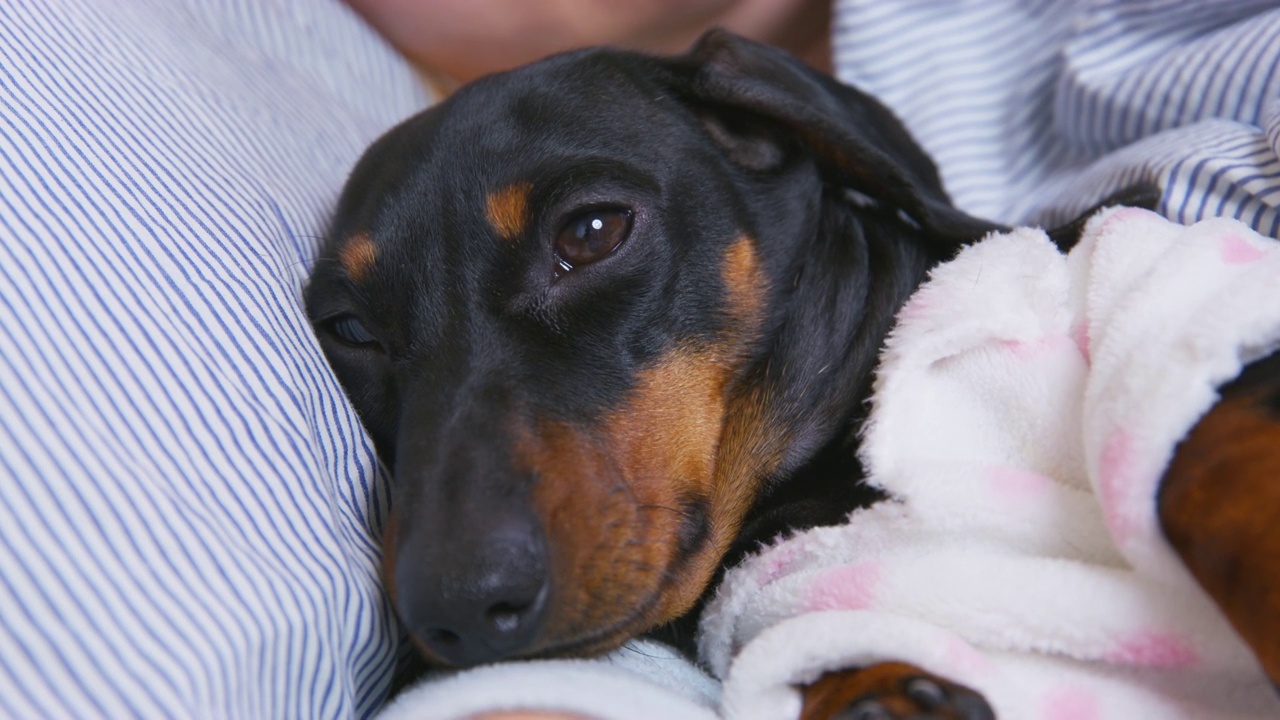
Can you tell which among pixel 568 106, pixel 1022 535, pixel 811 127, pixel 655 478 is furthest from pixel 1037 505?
pixel 568 106

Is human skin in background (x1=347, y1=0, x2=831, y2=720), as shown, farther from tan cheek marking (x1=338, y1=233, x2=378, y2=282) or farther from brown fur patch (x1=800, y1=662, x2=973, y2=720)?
brown fur patch (x1=800, y1=662, x2=973, y2=720)

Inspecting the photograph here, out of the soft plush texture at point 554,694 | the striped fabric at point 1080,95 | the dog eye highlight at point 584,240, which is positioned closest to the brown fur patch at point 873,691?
the soft plush texture at point 554,694

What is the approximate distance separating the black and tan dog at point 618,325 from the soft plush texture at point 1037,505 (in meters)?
0.05

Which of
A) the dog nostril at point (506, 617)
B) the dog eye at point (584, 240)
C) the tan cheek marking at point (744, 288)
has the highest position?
the dog eye at point (584, 240)

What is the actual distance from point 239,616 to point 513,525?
0.26 metres

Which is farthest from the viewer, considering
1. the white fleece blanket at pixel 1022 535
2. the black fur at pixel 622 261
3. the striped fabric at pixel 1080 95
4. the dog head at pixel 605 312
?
the striped fabric at pixel 1080 95

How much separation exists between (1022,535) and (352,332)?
0.93 meters

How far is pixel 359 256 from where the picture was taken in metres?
1.36

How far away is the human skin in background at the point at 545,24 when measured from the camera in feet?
8.06

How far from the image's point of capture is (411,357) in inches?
52.2

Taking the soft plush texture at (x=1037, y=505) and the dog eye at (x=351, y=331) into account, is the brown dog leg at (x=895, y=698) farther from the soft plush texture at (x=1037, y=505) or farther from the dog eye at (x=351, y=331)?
the dog eye at (x=351, y=331)

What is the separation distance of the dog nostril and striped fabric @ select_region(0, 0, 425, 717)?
166 mm

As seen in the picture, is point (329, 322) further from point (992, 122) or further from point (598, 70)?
point (992, 122)

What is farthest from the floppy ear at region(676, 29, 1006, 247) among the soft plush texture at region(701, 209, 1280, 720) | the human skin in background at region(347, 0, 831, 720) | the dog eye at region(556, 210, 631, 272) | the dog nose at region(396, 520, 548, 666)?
the human skin in background at region(347, 0, 831, 720)
